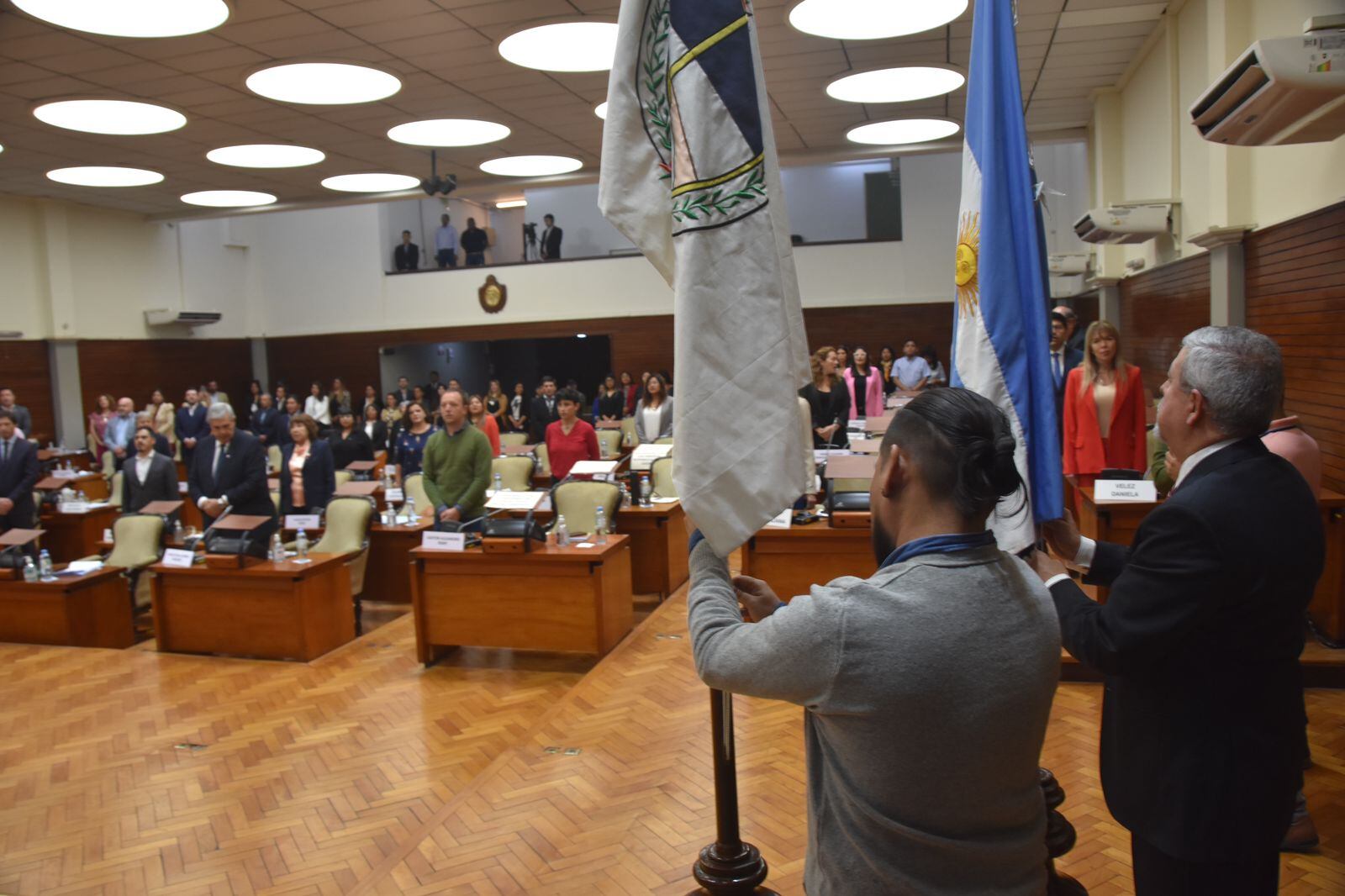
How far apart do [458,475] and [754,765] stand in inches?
132

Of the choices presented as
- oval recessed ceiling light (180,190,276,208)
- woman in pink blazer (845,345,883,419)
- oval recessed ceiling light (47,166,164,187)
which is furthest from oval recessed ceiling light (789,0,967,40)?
oval recessed ceiling light (180,190,276,208)

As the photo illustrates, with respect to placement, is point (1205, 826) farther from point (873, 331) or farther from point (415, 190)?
point (873, 331)

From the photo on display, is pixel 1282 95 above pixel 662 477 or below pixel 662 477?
above

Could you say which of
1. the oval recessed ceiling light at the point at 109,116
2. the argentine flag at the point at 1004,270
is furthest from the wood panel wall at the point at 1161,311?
the oval recessed ceiling light at the point at 109,116

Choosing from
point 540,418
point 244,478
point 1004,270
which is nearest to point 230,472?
point 244,478

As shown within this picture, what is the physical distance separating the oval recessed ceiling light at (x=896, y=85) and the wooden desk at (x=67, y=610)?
7.40m

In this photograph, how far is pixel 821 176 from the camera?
18.4 meters

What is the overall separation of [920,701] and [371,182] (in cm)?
1253

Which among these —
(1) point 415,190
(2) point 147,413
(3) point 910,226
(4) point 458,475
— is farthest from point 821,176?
(4) point 458,475

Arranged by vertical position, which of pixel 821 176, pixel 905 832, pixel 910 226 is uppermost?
pixel 821 176

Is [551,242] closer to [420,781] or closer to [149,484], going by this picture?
[149,484]

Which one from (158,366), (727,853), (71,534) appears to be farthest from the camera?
(158,366)

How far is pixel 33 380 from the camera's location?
14.2m

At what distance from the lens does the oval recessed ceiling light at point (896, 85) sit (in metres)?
8.33
